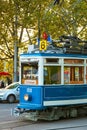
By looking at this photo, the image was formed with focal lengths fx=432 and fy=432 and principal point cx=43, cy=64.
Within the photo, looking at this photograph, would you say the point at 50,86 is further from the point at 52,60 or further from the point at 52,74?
the point at 52,60

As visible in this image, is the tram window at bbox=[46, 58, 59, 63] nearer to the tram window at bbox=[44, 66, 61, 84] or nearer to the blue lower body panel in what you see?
the tram window at bbox=[44, 66, 61, 84]

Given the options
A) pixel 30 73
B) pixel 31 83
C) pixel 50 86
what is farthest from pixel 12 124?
pixel 30 73

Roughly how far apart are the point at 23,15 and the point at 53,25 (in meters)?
2.97

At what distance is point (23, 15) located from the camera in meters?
37.2

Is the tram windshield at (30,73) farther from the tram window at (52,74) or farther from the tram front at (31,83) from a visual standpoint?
the tram window at (52,74)

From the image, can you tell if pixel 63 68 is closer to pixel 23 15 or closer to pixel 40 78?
pixel 40 78

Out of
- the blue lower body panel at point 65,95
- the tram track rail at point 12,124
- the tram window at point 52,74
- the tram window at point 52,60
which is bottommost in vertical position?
the tram track rail at point 12,124

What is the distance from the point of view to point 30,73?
17500 millimetres

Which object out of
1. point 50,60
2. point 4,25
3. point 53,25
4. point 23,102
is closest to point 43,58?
point 50,60

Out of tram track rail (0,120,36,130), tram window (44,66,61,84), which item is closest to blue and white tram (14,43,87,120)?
tram window (44,66,61,84)

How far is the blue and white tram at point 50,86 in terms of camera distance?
664 inches

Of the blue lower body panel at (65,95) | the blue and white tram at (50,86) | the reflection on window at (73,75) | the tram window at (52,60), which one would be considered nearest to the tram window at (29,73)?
the blue and white tram at (50,86)

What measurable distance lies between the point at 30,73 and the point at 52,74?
0.93 m

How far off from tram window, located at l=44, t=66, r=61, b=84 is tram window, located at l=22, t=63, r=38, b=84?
15.9 inches
